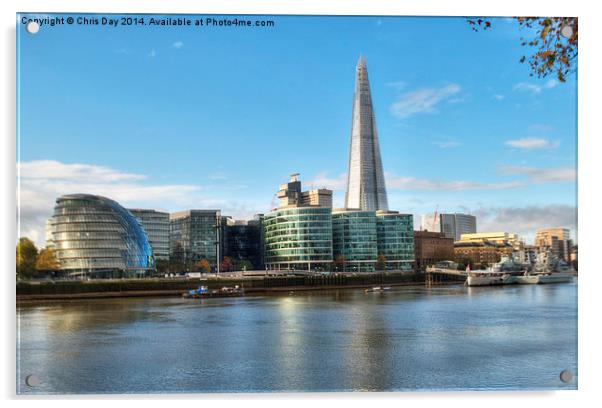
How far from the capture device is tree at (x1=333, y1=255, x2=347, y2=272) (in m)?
43.3

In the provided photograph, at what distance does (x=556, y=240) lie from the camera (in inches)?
485

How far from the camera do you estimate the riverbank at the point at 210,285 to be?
26.6 m

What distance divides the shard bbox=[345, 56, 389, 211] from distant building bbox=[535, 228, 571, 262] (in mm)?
48918

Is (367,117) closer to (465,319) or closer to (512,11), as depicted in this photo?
(465,319)

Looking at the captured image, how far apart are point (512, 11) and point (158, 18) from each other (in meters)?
4.40

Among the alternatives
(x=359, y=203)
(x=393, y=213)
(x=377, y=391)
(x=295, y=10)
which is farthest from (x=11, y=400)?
(x=359, y=203)

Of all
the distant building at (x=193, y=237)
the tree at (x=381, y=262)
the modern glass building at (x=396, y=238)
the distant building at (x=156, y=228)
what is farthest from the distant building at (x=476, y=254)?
the distant building at (x=156, y=228)

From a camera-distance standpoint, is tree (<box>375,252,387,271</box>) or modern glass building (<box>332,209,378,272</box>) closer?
tree (<box>375,252,387,271</box>)

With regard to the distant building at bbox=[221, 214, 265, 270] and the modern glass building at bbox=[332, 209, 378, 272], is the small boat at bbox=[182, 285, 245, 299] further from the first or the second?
the distant building at bbox=[221, 214, 265, 270]

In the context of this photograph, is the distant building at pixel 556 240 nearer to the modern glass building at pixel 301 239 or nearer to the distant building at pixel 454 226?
the distant building at pixel 454 226

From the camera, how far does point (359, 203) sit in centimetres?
6419

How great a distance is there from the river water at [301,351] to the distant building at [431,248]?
2042 cm

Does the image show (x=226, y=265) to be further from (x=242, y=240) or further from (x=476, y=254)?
(x=476, y=254)

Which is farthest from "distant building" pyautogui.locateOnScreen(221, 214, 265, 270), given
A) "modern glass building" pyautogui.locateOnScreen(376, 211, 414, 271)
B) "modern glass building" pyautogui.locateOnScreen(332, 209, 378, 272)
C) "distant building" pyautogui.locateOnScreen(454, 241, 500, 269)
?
"distant building" pyautogui.locateOnScreen(454, 241, 500, 269)
